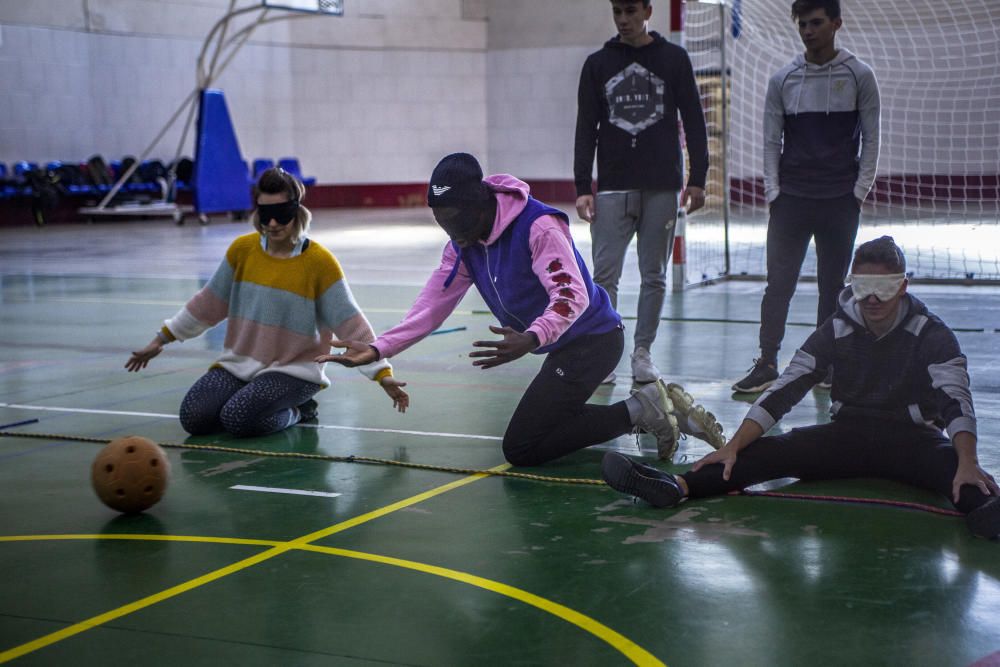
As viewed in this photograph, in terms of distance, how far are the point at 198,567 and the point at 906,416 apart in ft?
8.74

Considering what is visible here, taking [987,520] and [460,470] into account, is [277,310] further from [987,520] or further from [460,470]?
[987,520]

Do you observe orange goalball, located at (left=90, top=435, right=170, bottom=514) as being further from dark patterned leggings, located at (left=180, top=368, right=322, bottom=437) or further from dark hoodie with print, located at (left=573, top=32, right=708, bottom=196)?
dark hoodie with print, located at (left=573, top=32, right=708, bottom=196)

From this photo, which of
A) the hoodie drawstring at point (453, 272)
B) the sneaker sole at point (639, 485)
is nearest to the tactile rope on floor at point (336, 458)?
the sneaker sole at point (639, 485)

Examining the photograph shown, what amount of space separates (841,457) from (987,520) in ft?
2.56

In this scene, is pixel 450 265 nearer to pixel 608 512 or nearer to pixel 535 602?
pixel 608 512

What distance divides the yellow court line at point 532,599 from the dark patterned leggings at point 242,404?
1878 millimetres

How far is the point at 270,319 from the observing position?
6.14 meters

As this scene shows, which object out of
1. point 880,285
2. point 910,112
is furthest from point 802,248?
point 910,112

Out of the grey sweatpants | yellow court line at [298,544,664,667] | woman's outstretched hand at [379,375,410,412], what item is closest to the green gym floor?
yellow court line at [298,544,664,667]

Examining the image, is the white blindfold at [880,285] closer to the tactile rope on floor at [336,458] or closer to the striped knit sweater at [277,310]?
the tactile rope on floor at [336,458]

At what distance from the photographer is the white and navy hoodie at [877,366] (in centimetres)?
451

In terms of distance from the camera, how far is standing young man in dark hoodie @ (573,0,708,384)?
708cm

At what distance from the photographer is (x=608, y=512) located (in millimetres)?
4578

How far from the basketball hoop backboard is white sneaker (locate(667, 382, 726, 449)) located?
19313 millimetres
